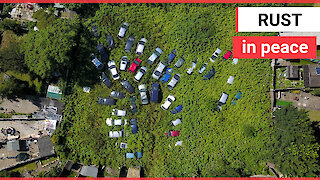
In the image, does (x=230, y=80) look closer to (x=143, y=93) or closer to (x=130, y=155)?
(x=143, y=93)

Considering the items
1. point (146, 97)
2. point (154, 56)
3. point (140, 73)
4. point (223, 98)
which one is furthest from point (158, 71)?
point (223, 98)

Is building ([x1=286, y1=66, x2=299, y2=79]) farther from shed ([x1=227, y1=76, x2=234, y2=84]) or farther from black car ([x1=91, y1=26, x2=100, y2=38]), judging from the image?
Answer: black car ([x1=91, y1=26, x2=100, y2=38])

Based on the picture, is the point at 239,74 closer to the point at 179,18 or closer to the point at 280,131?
the point at 280,131

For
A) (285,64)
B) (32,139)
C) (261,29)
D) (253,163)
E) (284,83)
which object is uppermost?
(261,29)

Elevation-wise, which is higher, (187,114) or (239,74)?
(239,74)

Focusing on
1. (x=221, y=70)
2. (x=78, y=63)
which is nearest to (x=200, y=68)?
(x=221, y=70)
